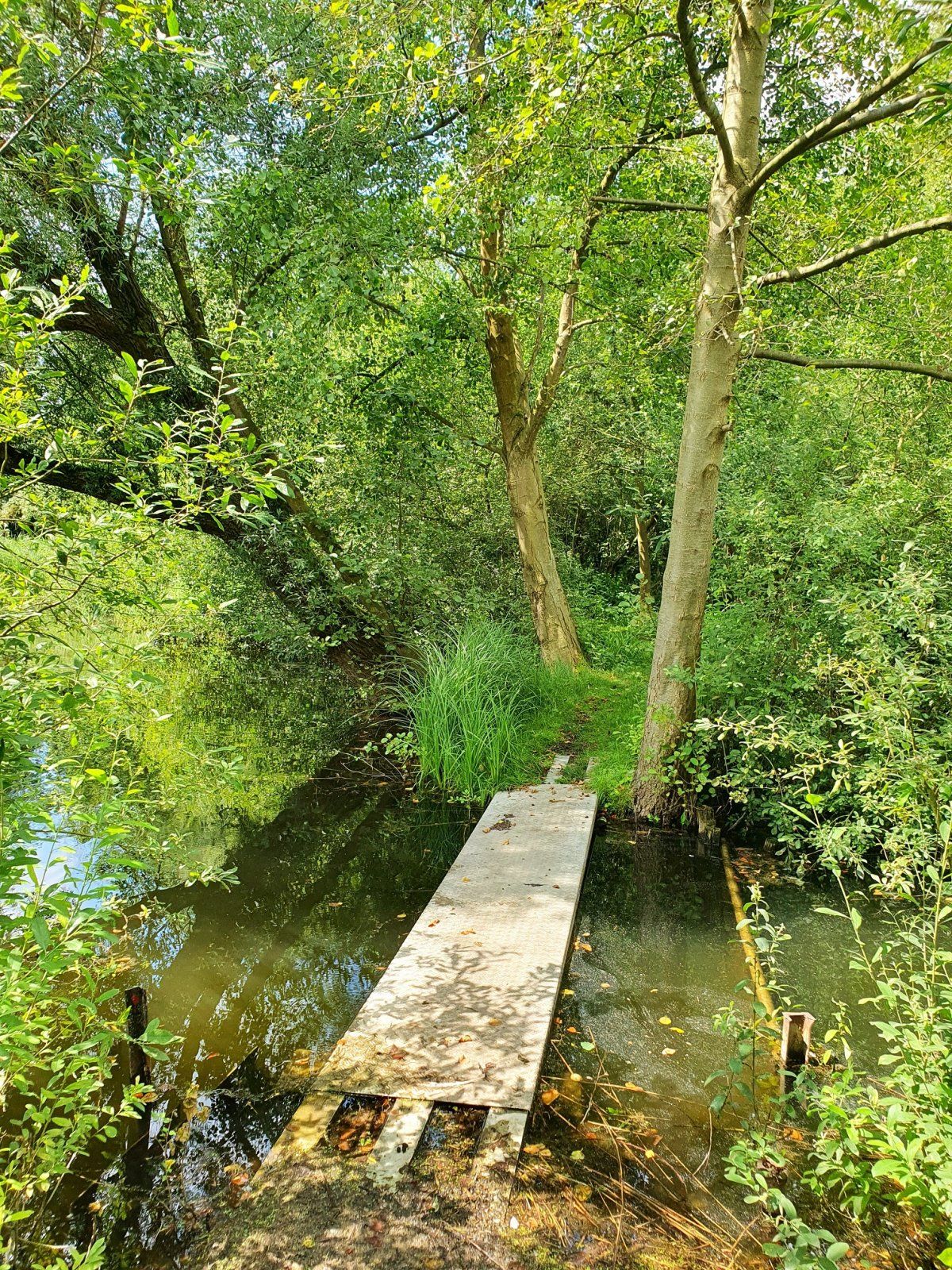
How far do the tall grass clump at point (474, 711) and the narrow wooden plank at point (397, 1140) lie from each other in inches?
157

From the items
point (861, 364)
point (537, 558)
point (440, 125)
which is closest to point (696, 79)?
point (861, 364)

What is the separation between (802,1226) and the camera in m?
2.03

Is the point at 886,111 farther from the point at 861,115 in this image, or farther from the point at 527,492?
the point at 527,492

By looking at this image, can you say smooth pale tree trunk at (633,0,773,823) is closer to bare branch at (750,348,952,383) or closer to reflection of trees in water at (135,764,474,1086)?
bare branch at (750,348,952,383)

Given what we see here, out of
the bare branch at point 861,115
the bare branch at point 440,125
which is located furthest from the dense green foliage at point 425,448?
the bare branch at point 861,115

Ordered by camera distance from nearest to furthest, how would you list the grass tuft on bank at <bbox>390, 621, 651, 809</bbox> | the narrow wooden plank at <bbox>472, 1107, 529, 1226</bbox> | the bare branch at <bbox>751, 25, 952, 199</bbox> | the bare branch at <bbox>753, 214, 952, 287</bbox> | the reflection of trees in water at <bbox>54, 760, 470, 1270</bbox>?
the narrow wooden plank at <bbox>472, 1107, 529, 1226</bbox>, the reflection of trees in water at <bbox>54, 760, 470, 1270</bbox>, the bare branch at <bbox>751, 25, 952, 199</bbox>, the bare branch at <bbox>753, 214, 952, 287</bbox>, the grass tuft on bank at <bbox>390, 621, 651, 809</bbox>

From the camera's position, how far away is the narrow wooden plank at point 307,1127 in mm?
2713

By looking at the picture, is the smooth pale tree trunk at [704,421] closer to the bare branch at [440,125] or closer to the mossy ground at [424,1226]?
the bare branch at [440,125]

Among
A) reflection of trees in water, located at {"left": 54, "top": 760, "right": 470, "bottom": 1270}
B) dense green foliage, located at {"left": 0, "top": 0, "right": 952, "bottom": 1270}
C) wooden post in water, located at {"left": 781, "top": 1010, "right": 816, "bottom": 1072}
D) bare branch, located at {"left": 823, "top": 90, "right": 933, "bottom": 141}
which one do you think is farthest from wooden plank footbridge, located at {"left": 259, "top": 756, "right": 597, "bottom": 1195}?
bare branch, located at {"left": 823, "top": 90, "right": 933, "bottom": 141}

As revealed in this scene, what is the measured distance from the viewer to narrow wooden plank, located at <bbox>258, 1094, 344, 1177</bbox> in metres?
2.71

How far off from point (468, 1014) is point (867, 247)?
4.76 meters

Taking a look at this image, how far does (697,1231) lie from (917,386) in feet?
24.1

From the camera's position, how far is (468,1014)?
11.3ft

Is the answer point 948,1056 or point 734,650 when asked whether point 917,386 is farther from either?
point 948,1056
